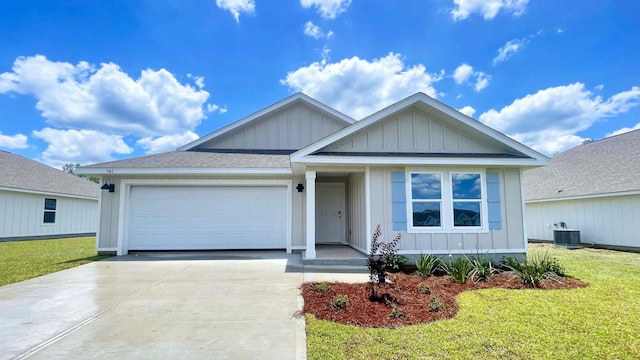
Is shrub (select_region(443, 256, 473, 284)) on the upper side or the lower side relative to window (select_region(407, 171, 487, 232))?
lower

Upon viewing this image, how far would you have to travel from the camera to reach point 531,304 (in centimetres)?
508

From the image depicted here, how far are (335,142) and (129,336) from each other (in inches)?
234

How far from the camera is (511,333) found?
3848mm

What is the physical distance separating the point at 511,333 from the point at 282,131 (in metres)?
11.4

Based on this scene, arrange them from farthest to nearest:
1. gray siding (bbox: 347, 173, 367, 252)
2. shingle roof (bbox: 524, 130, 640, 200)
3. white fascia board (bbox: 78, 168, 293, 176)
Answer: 1. shingle roof (bbox: 524, 130, 640, 200)
2. white fascia board (bbox: 78, 168, 293, 176)
3. gray siding (bbox: 347, 173, 367, 252)

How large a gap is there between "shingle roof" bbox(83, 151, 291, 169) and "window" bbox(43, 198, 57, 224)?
1037 centimetres

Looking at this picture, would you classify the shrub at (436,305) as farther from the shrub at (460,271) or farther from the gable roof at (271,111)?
the gable roof at (271,111)

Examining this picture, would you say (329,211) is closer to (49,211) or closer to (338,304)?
(338,304)

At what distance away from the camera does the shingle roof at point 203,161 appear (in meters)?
10.2

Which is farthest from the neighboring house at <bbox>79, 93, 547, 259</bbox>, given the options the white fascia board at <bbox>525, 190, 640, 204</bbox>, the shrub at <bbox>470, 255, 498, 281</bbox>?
the white fascia board at <bbox>525, 190, 640, 204</bbox>

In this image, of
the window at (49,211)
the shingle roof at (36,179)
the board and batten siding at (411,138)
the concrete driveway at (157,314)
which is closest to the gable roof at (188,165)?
the board and batten siding at (411,138)

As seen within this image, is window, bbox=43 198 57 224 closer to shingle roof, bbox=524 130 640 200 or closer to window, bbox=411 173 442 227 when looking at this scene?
window, bbox=411 173 442 227

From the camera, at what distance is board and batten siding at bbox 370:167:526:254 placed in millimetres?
8164

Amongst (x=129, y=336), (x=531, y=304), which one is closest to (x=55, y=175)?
(x=129, y=336)
